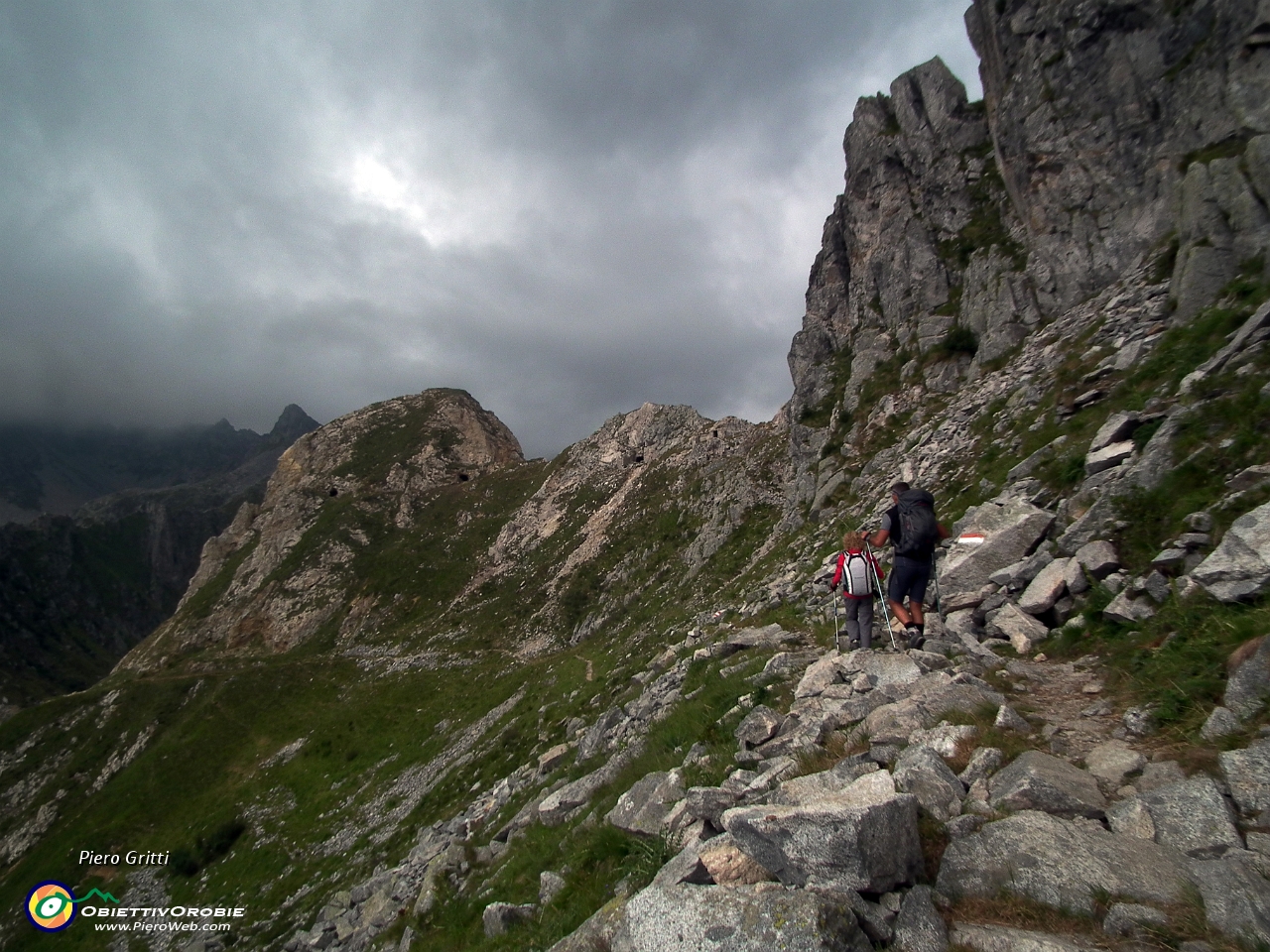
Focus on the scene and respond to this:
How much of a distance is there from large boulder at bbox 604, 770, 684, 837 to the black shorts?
5.76 meters

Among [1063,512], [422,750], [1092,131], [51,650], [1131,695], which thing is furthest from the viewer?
[51,650]

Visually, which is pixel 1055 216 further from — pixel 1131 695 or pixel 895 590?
pixel 1131 695

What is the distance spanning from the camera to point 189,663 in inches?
3248

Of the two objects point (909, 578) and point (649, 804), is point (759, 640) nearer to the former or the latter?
point (909, 578)

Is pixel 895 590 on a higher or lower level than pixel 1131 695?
higher

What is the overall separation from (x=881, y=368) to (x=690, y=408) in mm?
57151

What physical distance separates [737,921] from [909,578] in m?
8.48

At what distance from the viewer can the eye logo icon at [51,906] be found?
37.8 metres

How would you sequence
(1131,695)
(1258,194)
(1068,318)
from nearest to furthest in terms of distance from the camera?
1. (1131,695)
2. (1258,194)
3. (1068,318)

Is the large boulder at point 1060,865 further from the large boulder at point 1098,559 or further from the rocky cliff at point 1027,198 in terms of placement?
the rocky cliff at point 1027,198

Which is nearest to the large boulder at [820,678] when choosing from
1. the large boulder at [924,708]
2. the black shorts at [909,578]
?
the large boulder at [924,708]

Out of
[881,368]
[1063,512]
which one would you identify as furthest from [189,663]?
[1063,512]

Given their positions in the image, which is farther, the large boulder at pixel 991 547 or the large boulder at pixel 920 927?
the large boulder at pixel 991 547

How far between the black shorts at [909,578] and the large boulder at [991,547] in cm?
76
